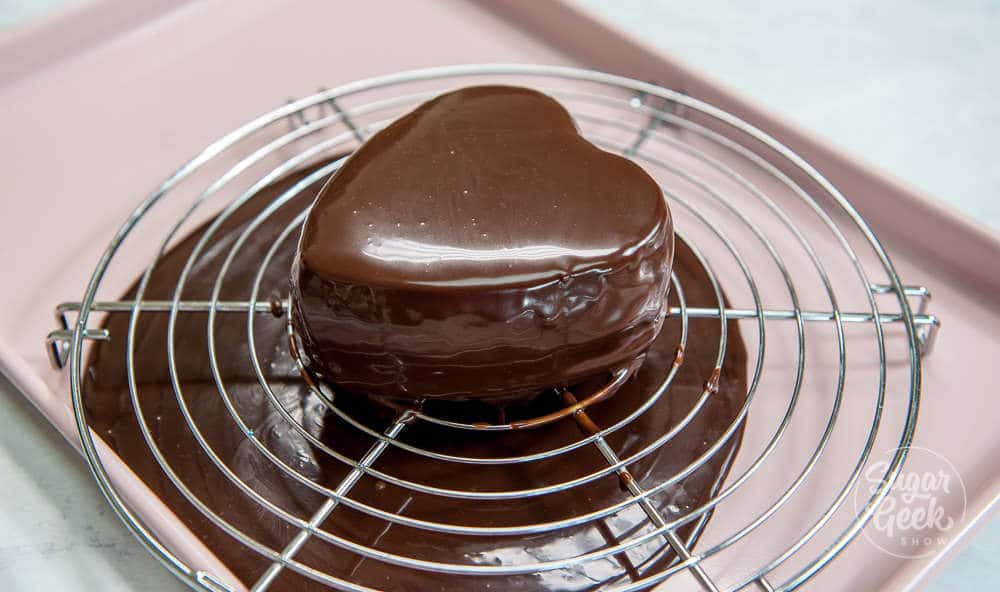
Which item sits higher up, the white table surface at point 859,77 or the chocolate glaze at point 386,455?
the white table surface at point 859,77

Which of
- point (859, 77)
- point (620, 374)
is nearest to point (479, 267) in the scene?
point (620, 374)

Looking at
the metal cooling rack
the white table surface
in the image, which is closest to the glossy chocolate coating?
the metal cooling rack

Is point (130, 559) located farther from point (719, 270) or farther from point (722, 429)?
point (719, 270)

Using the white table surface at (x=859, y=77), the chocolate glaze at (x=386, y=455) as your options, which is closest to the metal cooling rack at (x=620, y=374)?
the chocolate glaze at (x=386, y=455)

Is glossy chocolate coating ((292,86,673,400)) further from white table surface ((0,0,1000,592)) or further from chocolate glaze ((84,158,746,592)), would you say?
white table surface ((0,0,1000,592))

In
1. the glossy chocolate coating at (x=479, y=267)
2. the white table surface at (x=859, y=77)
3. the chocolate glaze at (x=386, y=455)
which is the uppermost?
the white table surface at (x=859, y=77)

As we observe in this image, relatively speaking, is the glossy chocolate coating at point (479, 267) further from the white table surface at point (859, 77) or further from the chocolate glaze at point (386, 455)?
the white table surface at point (859, 77)
